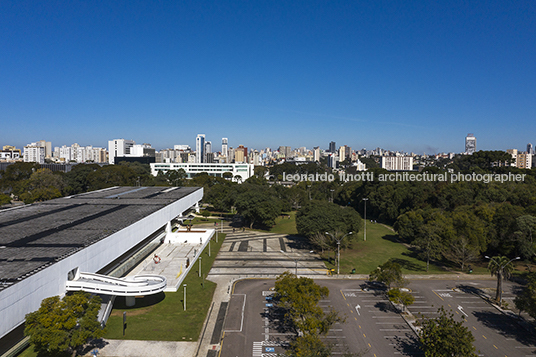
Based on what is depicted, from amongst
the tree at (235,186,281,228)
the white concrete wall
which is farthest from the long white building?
the white concrete wall

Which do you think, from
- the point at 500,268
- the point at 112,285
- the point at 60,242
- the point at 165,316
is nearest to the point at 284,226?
the point at 500,268

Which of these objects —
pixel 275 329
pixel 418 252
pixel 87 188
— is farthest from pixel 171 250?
pixel 87 188

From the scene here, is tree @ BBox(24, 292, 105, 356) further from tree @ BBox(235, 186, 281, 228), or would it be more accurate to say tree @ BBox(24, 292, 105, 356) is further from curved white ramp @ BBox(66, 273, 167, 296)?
tree @ BBox(235, 186, 281, 228)

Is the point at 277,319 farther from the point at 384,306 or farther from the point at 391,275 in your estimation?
the point at 391,275

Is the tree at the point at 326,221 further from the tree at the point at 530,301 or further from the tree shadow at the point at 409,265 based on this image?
the tree at the point at 530,301

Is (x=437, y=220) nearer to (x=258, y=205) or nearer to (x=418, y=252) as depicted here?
(x=418, y=252)
